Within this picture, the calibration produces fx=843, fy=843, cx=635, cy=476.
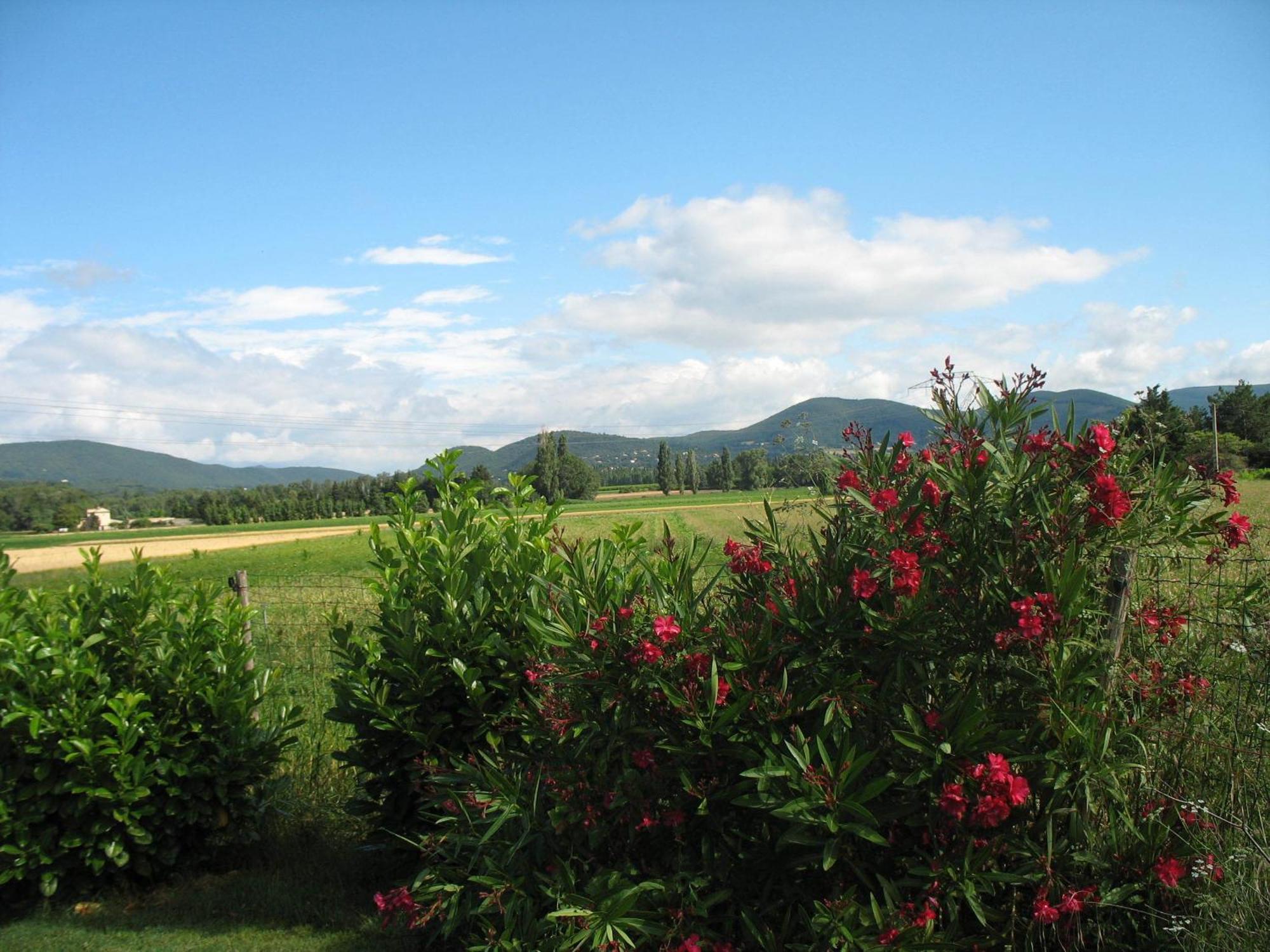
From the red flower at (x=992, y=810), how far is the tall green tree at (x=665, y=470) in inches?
3168

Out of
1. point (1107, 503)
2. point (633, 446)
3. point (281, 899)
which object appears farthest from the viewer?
point (633, 446)

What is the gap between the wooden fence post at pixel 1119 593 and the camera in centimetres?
301

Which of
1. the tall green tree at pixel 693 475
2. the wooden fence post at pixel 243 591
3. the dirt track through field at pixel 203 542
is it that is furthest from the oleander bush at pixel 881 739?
the tall green tree at pixel 693 475

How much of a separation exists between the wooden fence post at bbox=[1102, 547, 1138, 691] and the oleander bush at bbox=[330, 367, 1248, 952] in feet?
0.09

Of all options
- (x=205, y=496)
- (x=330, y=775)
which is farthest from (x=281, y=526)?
(x=330, y=775)

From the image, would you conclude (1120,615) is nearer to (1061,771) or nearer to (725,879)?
(1061,771)

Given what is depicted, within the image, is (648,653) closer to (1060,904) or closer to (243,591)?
(1060,904)

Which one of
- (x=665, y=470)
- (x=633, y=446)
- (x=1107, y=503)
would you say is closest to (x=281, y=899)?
(x=1107, y=503)

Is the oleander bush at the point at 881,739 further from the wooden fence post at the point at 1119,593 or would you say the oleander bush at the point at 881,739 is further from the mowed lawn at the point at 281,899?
the mowed lawn at the point at 281,899

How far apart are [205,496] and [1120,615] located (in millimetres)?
84232

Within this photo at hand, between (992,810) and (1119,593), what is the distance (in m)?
1.03

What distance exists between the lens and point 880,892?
112 inches

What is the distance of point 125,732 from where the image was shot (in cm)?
462

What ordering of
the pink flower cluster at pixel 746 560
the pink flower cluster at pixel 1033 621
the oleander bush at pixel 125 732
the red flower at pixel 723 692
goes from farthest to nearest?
1. the oleander bush at pixel 125 732
2. the pink flower cluster at pixel 746 560
3. the red flower at pixel 723 692
4. the pink flower cluster at pixel 1033 621
